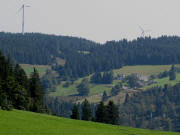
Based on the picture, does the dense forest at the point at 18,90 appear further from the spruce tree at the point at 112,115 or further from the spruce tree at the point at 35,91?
the spruce tree at the point at 112,115

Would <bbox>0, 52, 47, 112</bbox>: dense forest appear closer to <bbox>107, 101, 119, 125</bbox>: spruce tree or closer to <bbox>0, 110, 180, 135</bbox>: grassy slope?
<bbox>107, 101, 119, 125</bbox>: spruce tree

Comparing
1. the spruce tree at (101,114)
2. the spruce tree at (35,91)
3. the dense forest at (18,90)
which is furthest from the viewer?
the spruce tree at (101,114)

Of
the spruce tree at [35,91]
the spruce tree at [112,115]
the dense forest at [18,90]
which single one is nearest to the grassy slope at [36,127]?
the dense forest at [18,90]

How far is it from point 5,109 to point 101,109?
39772 mm

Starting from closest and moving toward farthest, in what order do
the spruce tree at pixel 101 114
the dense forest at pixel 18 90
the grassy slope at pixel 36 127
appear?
the grassy slope at pixel 36 127, the dense forest at pixel 18 90, the spruce tree at pixel 101 114

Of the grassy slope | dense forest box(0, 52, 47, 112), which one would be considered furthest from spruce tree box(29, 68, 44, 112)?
the grassy slope

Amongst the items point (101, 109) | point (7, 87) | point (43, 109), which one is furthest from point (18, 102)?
point (101, 109)

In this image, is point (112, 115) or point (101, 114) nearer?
point (101, 114)

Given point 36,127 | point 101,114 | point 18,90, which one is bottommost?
point 101,114

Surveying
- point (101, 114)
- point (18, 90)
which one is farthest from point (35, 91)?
point (18, 90)

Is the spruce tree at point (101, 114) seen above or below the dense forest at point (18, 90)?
below

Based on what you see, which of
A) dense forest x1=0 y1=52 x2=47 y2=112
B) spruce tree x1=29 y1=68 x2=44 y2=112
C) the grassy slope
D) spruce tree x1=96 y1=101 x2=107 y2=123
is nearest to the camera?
the grassy slope

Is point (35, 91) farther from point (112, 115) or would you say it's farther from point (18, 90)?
point (112, 115)

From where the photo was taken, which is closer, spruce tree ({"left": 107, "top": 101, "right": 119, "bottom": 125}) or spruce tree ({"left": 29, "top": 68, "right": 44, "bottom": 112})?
spruce tree ({"left": 29, "top": 68, "right": 44, "bottom": 112})
